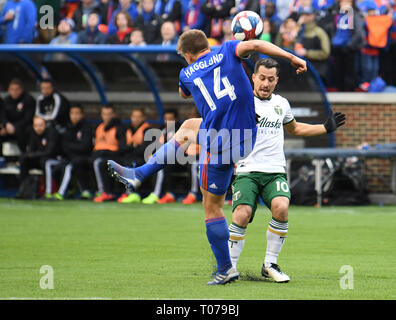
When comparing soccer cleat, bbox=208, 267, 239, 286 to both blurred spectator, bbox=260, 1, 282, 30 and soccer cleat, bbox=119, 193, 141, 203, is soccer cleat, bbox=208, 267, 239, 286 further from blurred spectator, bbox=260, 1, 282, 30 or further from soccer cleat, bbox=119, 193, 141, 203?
blurred spectator, bbox=260, 1, 282, 30

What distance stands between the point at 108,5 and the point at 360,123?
21.3ft

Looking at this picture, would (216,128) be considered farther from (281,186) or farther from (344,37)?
(344,37)

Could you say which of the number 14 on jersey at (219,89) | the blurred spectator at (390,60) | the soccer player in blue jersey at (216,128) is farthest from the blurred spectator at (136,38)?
the number 14 on jersey at (219,89)

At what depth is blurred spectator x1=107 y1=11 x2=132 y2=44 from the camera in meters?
18.0

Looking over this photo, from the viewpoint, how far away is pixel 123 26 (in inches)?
711

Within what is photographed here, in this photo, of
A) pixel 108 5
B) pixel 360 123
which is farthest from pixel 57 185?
pixel 360 123

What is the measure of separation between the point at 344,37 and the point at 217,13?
2628 millimetres

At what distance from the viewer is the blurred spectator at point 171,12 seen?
60.4ft

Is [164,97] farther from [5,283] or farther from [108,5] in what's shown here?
[5,283]

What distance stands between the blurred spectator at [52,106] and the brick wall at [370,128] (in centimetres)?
545

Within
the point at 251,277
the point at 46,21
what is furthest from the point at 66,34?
the point at 251,277

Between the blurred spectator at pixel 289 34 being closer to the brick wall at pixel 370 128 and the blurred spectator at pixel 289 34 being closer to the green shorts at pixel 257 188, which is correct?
the brick wall at pixel 370 128

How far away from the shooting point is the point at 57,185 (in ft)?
55.8

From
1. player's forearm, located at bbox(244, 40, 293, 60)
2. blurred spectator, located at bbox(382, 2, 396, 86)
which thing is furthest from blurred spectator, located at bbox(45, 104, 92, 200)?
player's forearm, located at bbox(244, 40, 293, 60)
